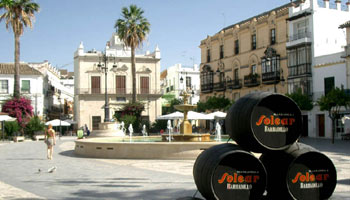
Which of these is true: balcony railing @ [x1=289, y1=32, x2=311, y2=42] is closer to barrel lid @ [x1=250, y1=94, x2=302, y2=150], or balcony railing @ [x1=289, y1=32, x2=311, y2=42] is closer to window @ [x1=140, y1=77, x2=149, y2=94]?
window @ [x1=140, y1=77, x2=149, y2=94]

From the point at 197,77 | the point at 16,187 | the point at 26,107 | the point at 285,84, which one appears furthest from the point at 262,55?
the point at 16,187

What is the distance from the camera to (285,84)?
139 ft

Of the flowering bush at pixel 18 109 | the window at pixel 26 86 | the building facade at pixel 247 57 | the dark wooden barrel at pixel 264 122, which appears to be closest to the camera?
the dark wooden barrel at pixel 264 122

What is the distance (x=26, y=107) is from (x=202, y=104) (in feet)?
63.2

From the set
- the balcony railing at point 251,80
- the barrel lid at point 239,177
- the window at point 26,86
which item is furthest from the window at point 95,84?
the barrel lid at point 239,177

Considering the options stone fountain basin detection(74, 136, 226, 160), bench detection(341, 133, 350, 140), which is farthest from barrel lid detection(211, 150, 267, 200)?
bench detection(341, 133, 350, 140)

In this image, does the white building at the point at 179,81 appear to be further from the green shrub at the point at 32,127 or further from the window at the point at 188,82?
the green shrub at the point at 32,127

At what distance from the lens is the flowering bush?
42084 mm

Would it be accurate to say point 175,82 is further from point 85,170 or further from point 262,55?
point 85,170

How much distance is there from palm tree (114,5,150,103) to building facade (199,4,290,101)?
9744 millimetres

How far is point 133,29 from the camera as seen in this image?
44.5 metres

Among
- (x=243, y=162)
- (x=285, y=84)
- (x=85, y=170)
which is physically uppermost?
(x=285, y=84)

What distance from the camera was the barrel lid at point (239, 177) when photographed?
264 inches

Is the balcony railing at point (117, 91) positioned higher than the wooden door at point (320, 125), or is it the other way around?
the balcony railing at point (117, 91)
